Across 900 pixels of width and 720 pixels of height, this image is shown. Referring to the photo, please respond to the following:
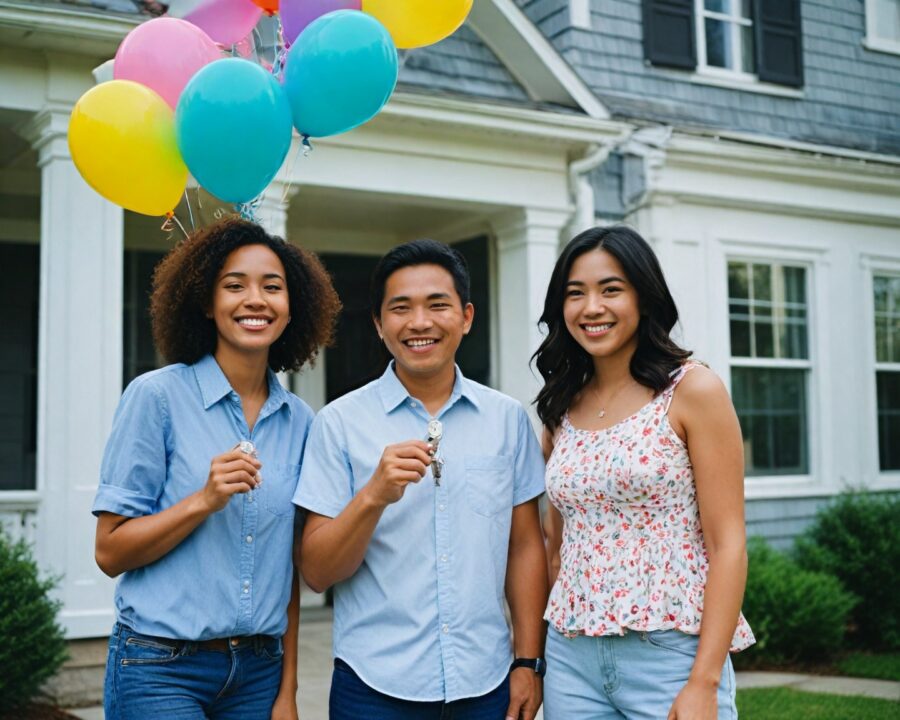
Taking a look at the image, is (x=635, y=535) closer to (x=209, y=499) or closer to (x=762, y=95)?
(x=209, y=499)

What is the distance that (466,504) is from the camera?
8.05 ft

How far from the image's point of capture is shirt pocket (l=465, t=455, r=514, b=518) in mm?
2467

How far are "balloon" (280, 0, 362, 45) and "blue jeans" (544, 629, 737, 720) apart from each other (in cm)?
199

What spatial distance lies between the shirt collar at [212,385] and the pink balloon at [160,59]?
0.88 metres

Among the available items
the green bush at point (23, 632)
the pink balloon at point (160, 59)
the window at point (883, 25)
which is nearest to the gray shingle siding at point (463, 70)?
the green bush at point (23, 632)

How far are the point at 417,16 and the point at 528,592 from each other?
Result: 1.85 metres

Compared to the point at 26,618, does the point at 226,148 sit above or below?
above

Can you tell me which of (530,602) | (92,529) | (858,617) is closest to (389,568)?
(530,602)

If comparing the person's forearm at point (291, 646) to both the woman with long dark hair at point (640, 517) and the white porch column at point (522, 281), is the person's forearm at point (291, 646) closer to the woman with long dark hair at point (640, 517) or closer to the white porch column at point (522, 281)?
the woman with long dark hair at point (640, 517)

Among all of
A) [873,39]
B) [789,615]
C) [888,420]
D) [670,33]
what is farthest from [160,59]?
[873,39]

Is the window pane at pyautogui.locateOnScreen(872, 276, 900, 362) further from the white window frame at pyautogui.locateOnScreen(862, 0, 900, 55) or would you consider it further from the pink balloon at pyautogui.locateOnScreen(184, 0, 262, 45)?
the pink balloon at pyautogui.locateOnScreen(184, 0, 262, 45)

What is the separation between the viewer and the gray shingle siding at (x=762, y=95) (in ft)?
27.3

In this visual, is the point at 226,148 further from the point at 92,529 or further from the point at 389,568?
the point at 92,529

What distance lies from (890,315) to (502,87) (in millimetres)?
4411
